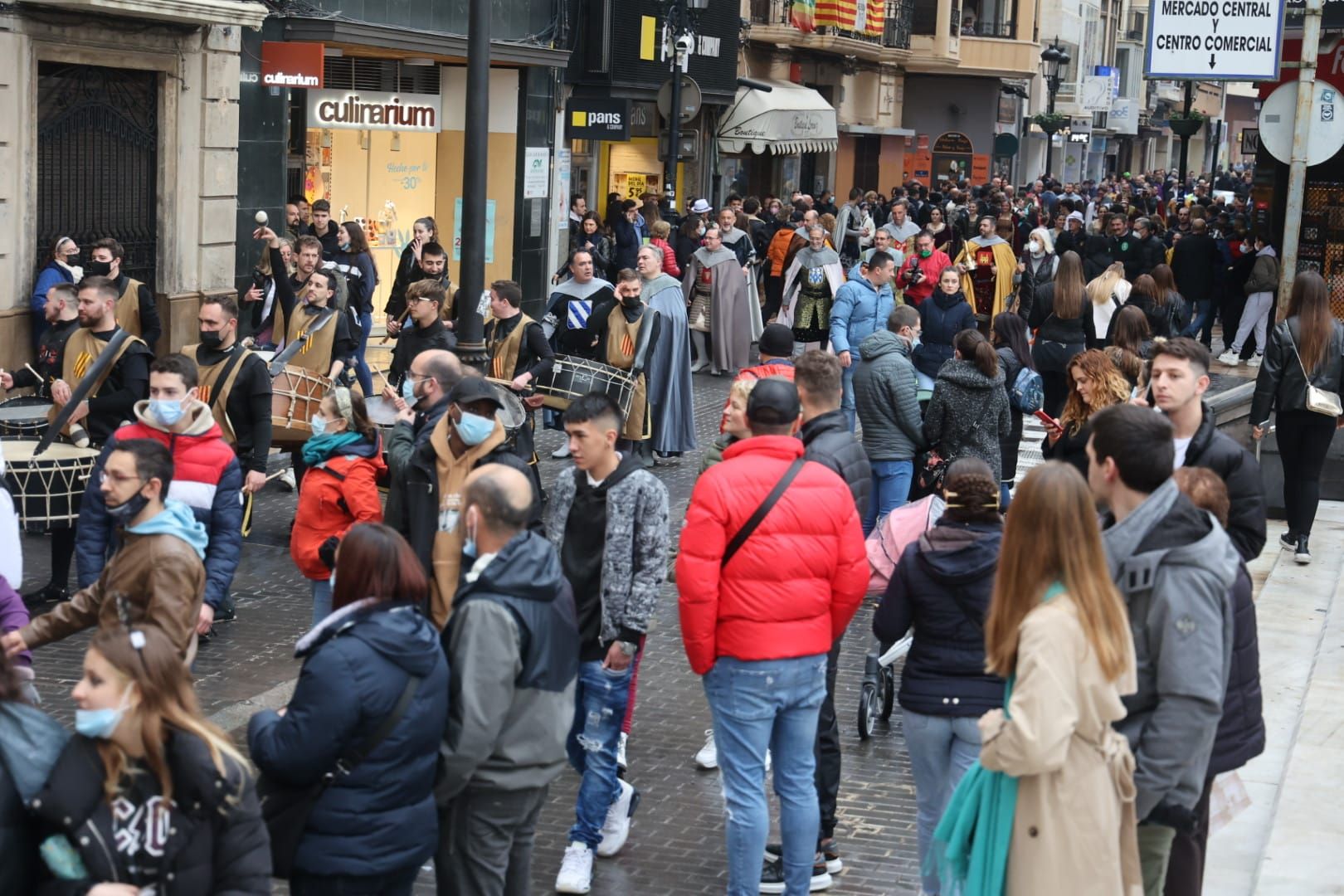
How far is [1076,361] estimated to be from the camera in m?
9.55

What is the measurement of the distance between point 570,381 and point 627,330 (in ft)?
3.60

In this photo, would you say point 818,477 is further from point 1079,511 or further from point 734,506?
point 1079,511

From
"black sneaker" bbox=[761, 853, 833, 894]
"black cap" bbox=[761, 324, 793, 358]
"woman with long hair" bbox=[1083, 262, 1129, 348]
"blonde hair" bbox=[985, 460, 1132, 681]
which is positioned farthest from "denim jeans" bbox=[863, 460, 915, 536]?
"blonde hair" bbox=[985, 460, 1132, 681]

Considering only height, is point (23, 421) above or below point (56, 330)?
below

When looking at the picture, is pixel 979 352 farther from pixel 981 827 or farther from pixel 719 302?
pixel 719 302

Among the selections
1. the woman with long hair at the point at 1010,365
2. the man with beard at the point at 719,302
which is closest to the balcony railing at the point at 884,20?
the man with beard at the point at 719,302

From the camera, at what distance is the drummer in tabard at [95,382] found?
406 inches

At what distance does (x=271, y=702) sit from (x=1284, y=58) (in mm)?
17791

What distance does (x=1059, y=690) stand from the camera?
4551mm

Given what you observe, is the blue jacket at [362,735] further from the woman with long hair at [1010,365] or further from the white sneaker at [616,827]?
the woman with long hair at [1010,365]

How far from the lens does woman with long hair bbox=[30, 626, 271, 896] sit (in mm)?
4105

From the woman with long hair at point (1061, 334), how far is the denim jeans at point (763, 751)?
8.42 metres

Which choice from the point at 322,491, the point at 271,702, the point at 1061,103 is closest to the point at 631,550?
the point at 322,491

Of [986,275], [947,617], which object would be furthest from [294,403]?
[986,275]
